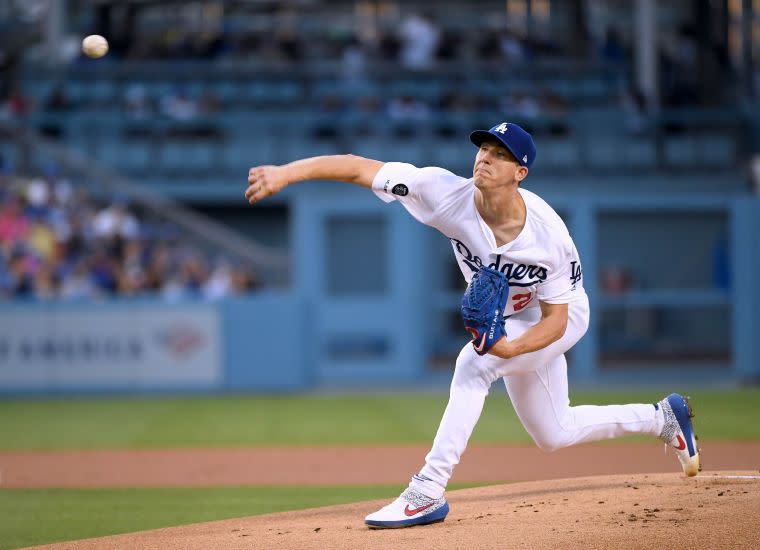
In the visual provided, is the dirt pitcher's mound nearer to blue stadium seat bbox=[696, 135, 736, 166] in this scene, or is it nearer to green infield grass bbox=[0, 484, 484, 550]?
green infield grass bbox=[0, 484, 484, 550]

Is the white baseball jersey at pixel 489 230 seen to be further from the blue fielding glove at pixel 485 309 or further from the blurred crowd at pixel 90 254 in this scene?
the blurred crowd at pixel 90 254

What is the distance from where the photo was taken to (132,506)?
7.17 meters

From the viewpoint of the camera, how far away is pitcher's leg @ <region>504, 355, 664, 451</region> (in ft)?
19.6

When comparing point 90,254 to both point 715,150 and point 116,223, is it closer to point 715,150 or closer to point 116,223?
point 116,223

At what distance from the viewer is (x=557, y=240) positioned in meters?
5.63

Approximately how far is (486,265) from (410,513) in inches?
50.9

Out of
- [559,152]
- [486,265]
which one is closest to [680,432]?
[486,265]

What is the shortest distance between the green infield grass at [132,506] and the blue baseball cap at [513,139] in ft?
6.81

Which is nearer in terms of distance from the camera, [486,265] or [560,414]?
[486,265]

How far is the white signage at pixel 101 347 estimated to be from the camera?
14.6 meters

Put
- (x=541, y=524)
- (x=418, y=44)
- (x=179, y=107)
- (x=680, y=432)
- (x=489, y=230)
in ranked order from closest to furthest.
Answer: (x=541, y=524), (x=489, y=230), (x=680, y=432), (x=179, y=107), (x=418, y=44)

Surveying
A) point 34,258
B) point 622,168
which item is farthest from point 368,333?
point 622,168

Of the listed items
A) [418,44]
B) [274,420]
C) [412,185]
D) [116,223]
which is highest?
[418,44]

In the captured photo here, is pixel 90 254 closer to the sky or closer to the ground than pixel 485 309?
closer to the sky
